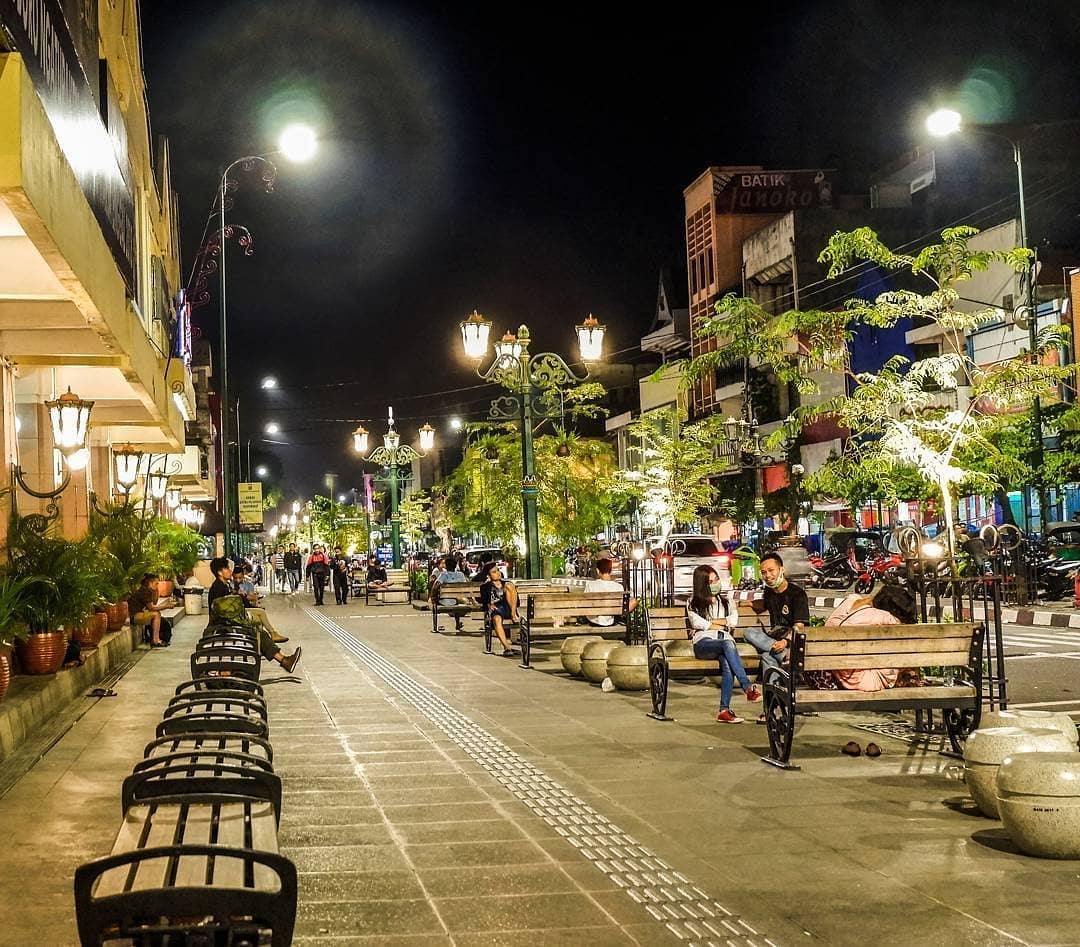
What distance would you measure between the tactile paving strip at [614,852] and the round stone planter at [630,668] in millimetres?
2439

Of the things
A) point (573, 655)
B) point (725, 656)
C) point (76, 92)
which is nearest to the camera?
point (76, 92)

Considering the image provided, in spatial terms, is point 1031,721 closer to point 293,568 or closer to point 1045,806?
point 1045,806

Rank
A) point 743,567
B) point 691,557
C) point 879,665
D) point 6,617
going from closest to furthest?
1. point 879,665
2. point 6,617
3. point 691,557
4. point 743,567

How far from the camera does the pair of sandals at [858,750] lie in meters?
9.73

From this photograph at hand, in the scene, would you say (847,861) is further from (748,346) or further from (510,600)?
(510,600)

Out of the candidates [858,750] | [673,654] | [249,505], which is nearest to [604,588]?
[673,654]

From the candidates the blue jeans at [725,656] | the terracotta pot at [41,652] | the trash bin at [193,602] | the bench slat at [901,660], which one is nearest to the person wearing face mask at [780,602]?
the blue jeans at [725,656]

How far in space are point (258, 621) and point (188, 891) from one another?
43.3 ft

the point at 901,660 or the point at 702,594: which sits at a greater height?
the point at 702,594

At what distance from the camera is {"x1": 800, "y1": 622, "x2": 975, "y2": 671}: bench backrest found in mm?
9523

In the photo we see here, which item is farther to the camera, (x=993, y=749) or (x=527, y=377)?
(x=527, y=377)

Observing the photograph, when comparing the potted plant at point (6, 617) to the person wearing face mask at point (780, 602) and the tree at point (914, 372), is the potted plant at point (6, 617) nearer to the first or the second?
the person wearing face mask at point (780, 602)

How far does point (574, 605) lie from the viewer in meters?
17.9

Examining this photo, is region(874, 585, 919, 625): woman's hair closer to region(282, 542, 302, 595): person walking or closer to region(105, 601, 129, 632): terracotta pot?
region(105, 601, 129, 632): terracotta pot
